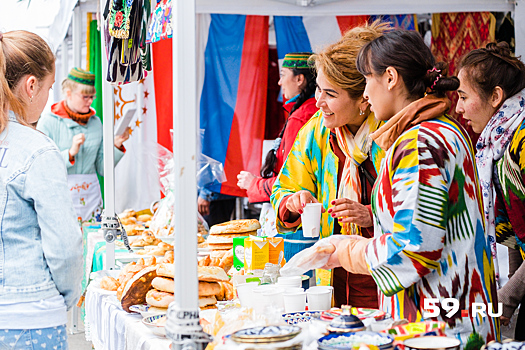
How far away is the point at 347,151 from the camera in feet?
7.59

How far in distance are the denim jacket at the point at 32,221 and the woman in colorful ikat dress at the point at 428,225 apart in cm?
83

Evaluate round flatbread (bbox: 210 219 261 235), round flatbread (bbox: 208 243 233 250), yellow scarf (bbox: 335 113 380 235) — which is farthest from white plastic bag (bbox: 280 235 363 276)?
round flatbread (bbox: 210 219 261 235)

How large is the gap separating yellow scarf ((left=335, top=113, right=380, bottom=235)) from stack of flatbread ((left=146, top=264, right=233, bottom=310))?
0.57 m

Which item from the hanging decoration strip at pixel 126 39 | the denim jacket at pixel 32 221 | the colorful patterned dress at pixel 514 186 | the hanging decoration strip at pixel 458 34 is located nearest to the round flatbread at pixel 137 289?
the denim jacket at pixel 32 221

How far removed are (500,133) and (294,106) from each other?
4.20 ft

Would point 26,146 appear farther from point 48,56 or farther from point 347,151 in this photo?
point 347,151

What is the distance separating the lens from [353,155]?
2.27 m

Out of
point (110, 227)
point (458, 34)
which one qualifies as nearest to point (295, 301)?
point (110, 227)

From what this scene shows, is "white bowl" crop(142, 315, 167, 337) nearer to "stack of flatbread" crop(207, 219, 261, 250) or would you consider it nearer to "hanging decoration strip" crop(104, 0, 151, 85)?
"stack of flatbread" crop(207, 219, 261, 250)

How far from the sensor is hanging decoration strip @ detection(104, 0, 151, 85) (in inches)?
109

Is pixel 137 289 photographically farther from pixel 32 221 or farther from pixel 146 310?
pixel 32 221

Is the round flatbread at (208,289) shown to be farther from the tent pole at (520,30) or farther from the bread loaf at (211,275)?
the tent pole at (520,30)

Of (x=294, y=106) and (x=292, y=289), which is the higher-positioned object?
(x=294, y=106)

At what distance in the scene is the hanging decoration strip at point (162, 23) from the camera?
1977mm
